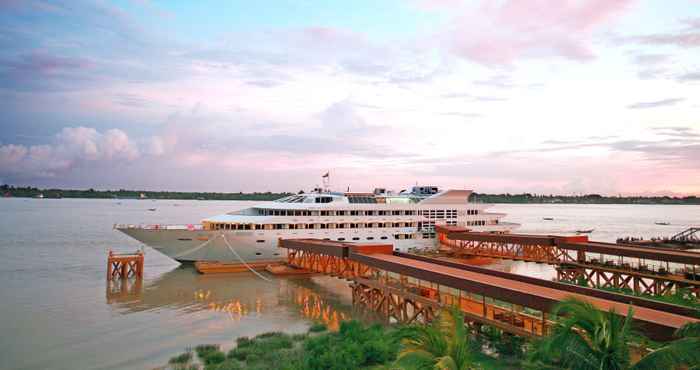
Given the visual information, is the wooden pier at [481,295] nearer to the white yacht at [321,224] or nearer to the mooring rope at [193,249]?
the white yacht at [321,224]

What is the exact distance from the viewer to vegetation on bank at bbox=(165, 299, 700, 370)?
6.72m

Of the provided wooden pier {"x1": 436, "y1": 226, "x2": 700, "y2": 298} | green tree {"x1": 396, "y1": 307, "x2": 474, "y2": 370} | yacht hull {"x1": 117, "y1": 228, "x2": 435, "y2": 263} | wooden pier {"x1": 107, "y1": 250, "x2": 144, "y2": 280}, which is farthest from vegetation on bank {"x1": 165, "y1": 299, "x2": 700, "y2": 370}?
yacht hull {"x1": 117, "y1": 228, "x2": 435, "y2": 263}

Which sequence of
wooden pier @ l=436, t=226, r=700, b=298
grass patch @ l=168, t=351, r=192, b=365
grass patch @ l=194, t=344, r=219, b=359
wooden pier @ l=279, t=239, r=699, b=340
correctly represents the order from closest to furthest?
wooden pier @ l=279, t=239, r=699, b=340, grass patch @ l=168, t=351, r=192, b=365, grass patch @ l=194, t=344, r=219, b=359, wooden pier @ l=436, t=226, r=700, b=298

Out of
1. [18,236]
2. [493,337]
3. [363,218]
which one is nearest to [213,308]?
[493,337]

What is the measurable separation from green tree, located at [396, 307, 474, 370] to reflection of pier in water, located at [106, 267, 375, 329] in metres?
12.6

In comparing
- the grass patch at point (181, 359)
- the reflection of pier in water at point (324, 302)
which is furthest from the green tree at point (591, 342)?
the reflection of pier in water at point (324, 302)

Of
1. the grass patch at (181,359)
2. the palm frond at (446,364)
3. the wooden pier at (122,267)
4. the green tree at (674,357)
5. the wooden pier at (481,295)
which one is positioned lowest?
the grass patch at (181,359)

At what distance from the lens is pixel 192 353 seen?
1633 centimetres

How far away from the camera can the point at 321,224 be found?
37.1 metres

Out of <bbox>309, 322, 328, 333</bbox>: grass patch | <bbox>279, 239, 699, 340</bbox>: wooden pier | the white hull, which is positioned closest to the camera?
<bbox>279, 239, 699, 340</bbox>: wooden pier

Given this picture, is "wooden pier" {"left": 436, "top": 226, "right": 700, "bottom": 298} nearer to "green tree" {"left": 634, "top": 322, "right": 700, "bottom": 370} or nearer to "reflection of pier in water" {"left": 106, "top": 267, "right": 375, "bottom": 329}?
"reflection of pier in water" {"left": 106, "top": 267, "right": 375, "bottom": 329}

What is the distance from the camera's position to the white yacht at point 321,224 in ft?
110

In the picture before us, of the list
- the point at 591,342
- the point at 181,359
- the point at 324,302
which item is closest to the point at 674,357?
the point at 591,342

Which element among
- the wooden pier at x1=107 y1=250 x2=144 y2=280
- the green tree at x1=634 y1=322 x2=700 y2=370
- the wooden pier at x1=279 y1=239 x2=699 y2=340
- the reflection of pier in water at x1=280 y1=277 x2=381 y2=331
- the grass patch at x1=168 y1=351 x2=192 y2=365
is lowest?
the reflection of pier in water at x1=280 y1=277 x2=381 y2=331
